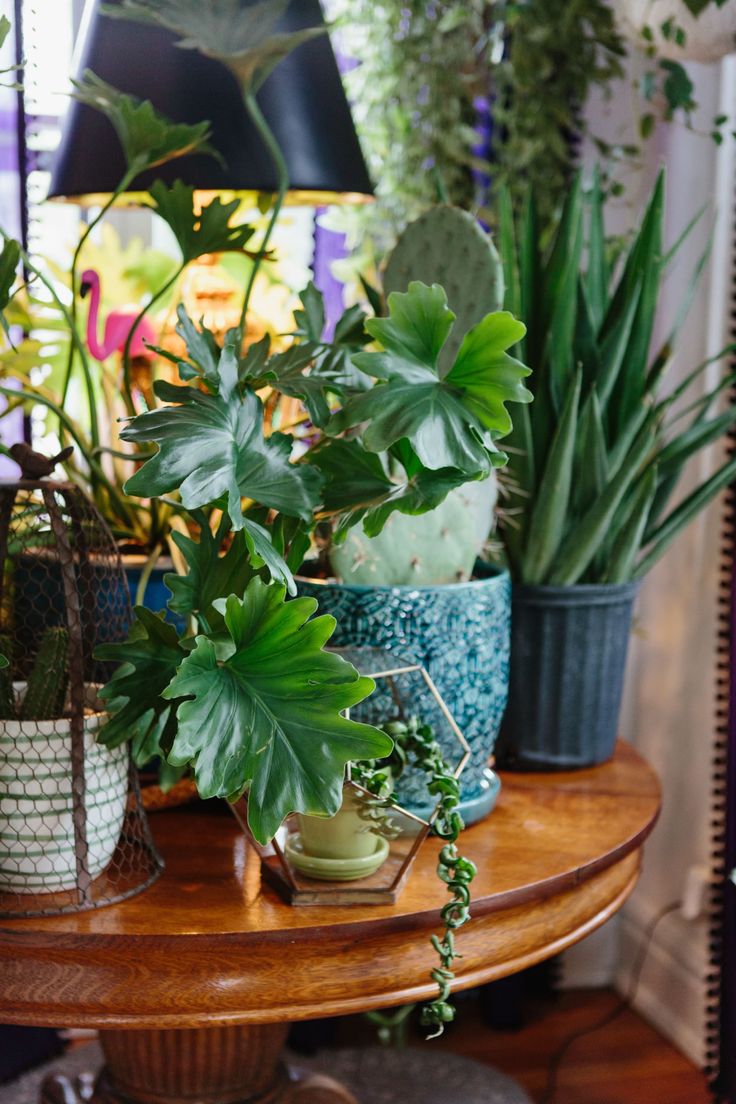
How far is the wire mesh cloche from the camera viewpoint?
0.80 m

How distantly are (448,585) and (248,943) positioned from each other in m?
0.32

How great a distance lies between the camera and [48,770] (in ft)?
2.62

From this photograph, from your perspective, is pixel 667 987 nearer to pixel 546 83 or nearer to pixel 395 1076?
pixel 395 1076

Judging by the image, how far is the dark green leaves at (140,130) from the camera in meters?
0.96

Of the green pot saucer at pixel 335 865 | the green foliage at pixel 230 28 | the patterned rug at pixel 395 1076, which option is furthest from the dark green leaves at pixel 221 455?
the patterned rug at pixel 395 1076

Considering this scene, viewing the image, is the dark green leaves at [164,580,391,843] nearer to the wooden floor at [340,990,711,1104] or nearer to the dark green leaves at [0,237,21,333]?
the dark green leaves at [0,237,21,333]

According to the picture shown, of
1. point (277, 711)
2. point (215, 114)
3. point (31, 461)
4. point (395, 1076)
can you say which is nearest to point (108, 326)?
point (215, 114)

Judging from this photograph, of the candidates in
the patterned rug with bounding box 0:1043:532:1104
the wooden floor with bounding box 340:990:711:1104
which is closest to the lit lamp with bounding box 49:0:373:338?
the patterned rug with bounding box 0:1043:532:1104

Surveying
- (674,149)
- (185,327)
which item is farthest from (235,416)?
(674,149)

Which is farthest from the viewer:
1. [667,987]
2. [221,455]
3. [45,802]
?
[667,987]

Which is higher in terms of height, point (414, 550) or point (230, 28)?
point (230, 28)

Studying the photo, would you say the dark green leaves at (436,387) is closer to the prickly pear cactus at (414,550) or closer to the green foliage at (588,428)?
the prickly pear cactus at (414,550)

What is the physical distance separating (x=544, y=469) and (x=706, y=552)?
1.80 ft

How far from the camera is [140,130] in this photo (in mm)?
968
